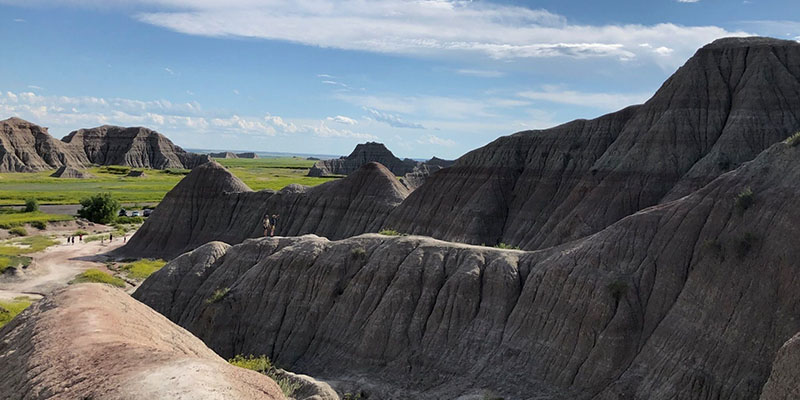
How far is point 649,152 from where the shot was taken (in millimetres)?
53438

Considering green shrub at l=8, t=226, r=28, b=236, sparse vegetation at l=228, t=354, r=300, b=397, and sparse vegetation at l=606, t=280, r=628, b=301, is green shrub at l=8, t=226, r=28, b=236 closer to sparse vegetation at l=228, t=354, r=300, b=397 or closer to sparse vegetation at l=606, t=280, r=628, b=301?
sparse vegetation at l=228, t=354, r=300, b=397

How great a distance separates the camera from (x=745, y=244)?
2561 cm

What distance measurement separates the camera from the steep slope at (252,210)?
2916 inches

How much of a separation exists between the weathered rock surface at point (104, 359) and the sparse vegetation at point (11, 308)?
21.1 meters

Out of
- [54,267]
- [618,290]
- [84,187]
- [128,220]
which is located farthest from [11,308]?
[84,187]

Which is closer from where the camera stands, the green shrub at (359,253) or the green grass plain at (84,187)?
the green shrub at (359,253)

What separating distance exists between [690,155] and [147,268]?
186 ft

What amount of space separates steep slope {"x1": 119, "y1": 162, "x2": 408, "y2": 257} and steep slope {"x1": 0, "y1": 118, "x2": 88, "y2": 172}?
125 metres

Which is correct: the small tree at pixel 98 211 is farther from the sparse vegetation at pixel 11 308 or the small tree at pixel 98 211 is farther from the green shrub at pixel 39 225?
the sparse vegetation at pixel 11 308

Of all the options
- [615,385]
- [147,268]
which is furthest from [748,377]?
[147,268]

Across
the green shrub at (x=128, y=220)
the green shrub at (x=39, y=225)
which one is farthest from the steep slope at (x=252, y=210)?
the green shrub at (x=128, y=220)

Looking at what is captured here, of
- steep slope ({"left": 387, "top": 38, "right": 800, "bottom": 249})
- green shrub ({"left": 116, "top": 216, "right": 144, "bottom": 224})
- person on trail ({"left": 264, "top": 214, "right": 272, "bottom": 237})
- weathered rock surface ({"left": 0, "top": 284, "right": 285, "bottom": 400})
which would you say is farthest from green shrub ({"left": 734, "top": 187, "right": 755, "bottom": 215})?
green shrub ({"left": 116, "top": 216, "right": 144, "bottom": 224})

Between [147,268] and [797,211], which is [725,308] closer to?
[797,211]

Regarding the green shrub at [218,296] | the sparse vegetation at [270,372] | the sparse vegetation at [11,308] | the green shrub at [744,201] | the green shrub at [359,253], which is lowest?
the sparse vegetation at [11,308]
